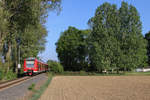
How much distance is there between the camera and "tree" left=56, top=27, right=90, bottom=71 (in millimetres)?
75562

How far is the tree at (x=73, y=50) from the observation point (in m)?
75.6

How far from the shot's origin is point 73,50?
7512cm

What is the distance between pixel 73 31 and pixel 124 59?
2898cm

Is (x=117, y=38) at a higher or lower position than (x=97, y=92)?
higher

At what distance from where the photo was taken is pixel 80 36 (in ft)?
257

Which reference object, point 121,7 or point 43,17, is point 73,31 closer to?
point 121,7

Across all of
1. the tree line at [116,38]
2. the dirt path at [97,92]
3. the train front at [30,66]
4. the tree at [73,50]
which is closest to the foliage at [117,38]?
the tree line at [116,38]

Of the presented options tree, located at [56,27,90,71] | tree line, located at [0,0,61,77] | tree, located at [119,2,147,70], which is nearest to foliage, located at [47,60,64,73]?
tree, located at [119,2,147,70]

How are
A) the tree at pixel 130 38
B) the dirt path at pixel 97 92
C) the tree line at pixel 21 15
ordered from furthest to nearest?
the tree at pixel 130 38, the tree line at pixel 21 15, the dirt path at pixel 97 92

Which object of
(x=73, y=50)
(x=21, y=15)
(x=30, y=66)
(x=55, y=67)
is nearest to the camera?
(x=21, y=15)

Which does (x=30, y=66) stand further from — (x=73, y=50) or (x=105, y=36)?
(x=73, y=50)

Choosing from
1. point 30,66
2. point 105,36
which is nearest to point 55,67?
point 105,36

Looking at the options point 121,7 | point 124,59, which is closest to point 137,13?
point 121,7

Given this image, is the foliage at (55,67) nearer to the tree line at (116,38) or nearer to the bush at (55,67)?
the bush at (55,67)
